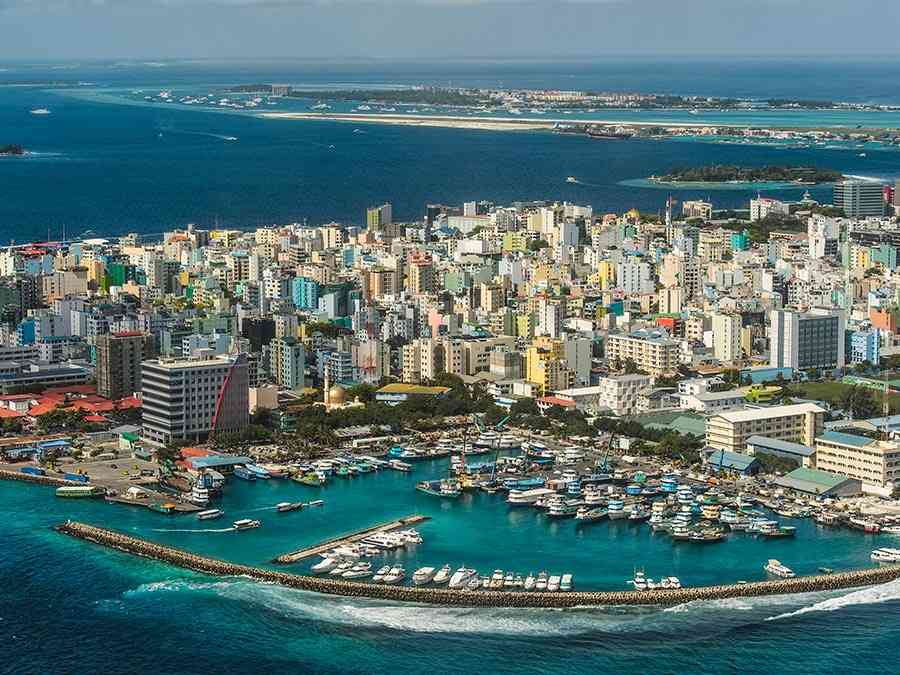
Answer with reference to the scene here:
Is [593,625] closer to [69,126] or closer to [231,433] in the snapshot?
[231,433]

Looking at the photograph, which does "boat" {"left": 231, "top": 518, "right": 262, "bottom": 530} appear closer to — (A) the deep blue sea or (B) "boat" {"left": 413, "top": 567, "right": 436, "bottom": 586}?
(B) "boat" {"left": 413, "top": 567, "right": 436, "bottom": 586}

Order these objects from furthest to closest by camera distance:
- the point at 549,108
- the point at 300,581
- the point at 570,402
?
the point at 549,108 < the point at 570,402 < the point at 300,581

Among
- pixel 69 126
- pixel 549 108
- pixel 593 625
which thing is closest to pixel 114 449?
pixel 593 625

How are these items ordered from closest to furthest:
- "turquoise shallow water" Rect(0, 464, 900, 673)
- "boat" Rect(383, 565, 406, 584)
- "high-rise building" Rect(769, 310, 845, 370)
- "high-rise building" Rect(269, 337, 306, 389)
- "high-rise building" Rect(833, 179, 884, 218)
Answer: "turquoise shallow water" Rect(0, 464, 900, 673)
"boat" Rect(383, 565, 406, 584)
"high-rise building" Rect(269, 337, 306, 389)
"high-rise building" Rect(769, 310, 845, 370)
"high-rise building" Rect(833, 179, 884, 218)

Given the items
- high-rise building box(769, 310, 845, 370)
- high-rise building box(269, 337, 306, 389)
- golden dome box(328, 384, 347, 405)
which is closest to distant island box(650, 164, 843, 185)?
high-rise building box(769, 310, 845, 370)

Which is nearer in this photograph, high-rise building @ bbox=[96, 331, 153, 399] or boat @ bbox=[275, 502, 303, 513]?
boat @ bbox=[275, 502, 303, 513]

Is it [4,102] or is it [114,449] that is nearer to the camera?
[114,449]
